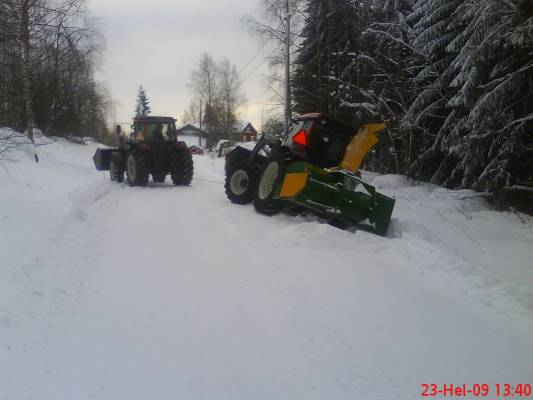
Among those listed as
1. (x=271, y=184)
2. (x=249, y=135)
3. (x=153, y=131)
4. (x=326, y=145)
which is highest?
(x=249, y=135)

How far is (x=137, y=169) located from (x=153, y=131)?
1.75 metres

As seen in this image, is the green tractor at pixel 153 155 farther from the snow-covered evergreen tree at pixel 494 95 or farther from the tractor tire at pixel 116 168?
the snow-covered evergreen tree at pixel 494 95

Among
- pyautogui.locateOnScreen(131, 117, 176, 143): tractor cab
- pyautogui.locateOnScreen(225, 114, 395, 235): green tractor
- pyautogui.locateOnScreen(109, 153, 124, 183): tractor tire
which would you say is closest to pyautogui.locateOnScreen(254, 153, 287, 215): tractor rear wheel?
pyautogui.locateOnScreen(225, 114, 395, 235): green tractor

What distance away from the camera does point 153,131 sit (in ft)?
46.7

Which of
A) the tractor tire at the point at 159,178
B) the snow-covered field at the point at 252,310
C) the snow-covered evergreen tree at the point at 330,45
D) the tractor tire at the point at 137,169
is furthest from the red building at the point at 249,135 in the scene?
the snow-covered field at the point at 252,310

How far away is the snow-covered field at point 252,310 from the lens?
308 centimetres

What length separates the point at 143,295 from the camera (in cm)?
444

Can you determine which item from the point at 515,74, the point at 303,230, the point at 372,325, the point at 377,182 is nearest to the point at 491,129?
the point at 515,74

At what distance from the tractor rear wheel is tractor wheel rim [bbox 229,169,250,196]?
116cm

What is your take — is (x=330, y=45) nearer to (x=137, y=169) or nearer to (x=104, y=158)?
(x=137, y=169)

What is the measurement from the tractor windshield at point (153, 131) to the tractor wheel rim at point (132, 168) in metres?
0.80

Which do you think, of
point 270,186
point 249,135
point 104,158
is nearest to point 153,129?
point 104,158

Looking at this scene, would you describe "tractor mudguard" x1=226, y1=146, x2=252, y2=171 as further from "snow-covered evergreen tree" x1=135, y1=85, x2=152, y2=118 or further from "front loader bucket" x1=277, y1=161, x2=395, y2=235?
"snow-covered evergreen tree" x1=135, y1=85, x2=152, y2=118

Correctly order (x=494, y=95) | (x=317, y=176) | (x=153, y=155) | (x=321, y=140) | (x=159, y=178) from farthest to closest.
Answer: (x=159, y=178) → (x=153, y=155) → (x=494, y=95) → (x=321, y=140) → (x=317, y=176)
